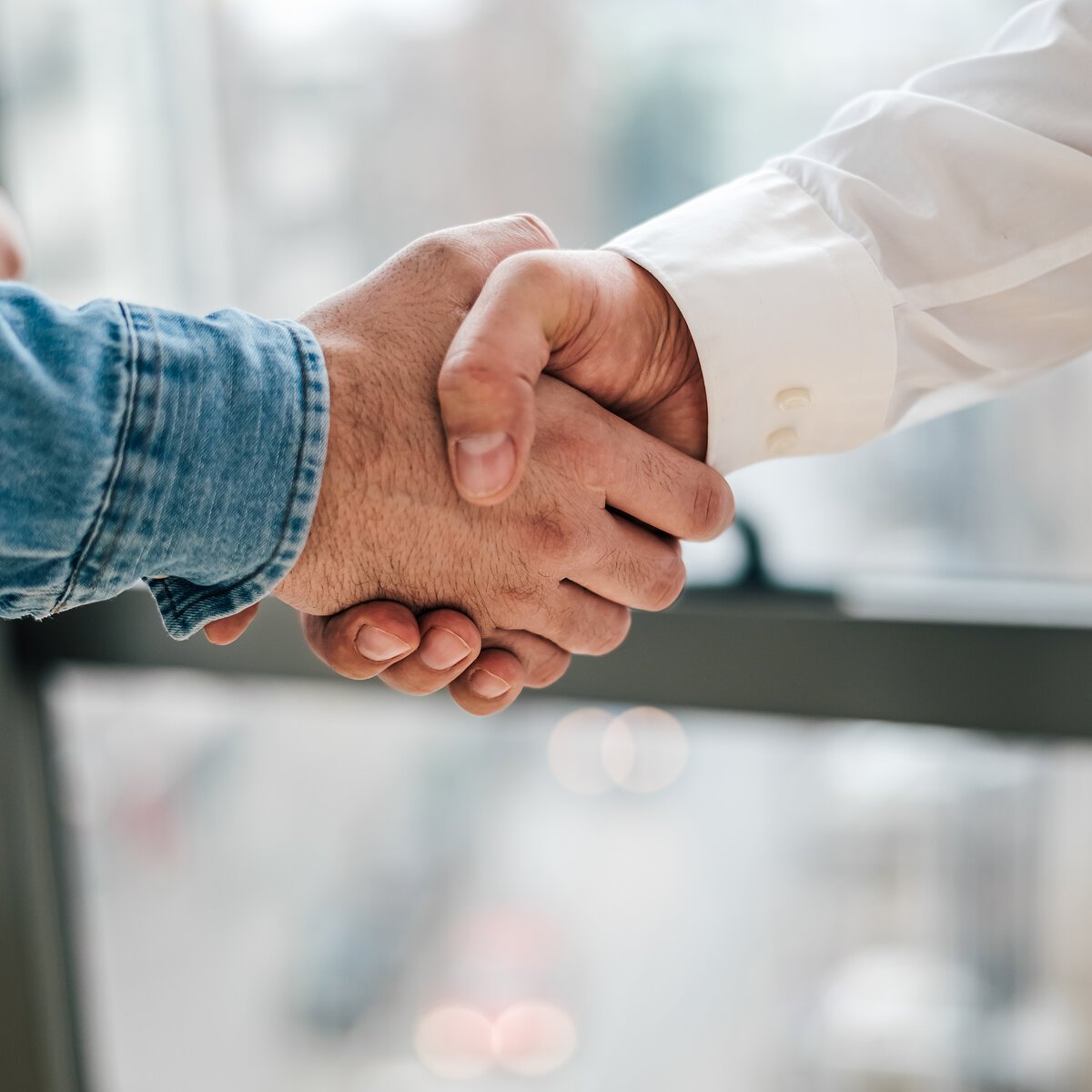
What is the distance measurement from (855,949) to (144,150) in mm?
1268

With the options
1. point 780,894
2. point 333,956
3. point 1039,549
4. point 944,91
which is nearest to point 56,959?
point 333,956

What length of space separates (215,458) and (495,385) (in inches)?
6.5

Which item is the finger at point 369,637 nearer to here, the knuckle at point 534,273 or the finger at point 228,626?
the finger at point 228,626

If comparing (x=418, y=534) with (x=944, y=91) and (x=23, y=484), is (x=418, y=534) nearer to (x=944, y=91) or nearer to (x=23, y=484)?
(x=23, y=484)

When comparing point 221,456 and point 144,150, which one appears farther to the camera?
point 144,150

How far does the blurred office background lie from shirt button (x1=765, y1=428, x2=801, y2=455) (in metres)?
0.33

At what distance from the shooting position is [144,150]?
130 centimetres

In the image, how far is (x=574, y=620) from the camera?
786 millimetres

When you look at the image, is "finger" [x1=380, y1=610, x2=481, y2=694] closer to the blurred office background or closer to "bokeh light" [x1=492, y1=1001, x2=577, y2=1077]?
the blurred office background

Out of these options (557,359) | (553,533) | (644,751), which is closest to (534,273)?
(557,359)

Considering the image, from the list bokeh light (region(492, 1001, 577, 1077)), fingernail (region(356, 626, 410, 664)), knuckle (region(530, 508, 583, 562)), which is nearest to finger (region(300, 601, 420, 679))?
fingernail (region(356, 626, 410, 664))

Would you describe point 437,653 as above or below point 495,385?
below

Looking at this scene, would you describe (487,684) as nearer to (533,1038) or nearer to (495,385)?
(495,385)

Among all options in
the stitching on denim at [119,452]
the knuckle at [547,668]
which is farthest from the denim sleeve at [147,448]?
the knuckle at [547,668]
